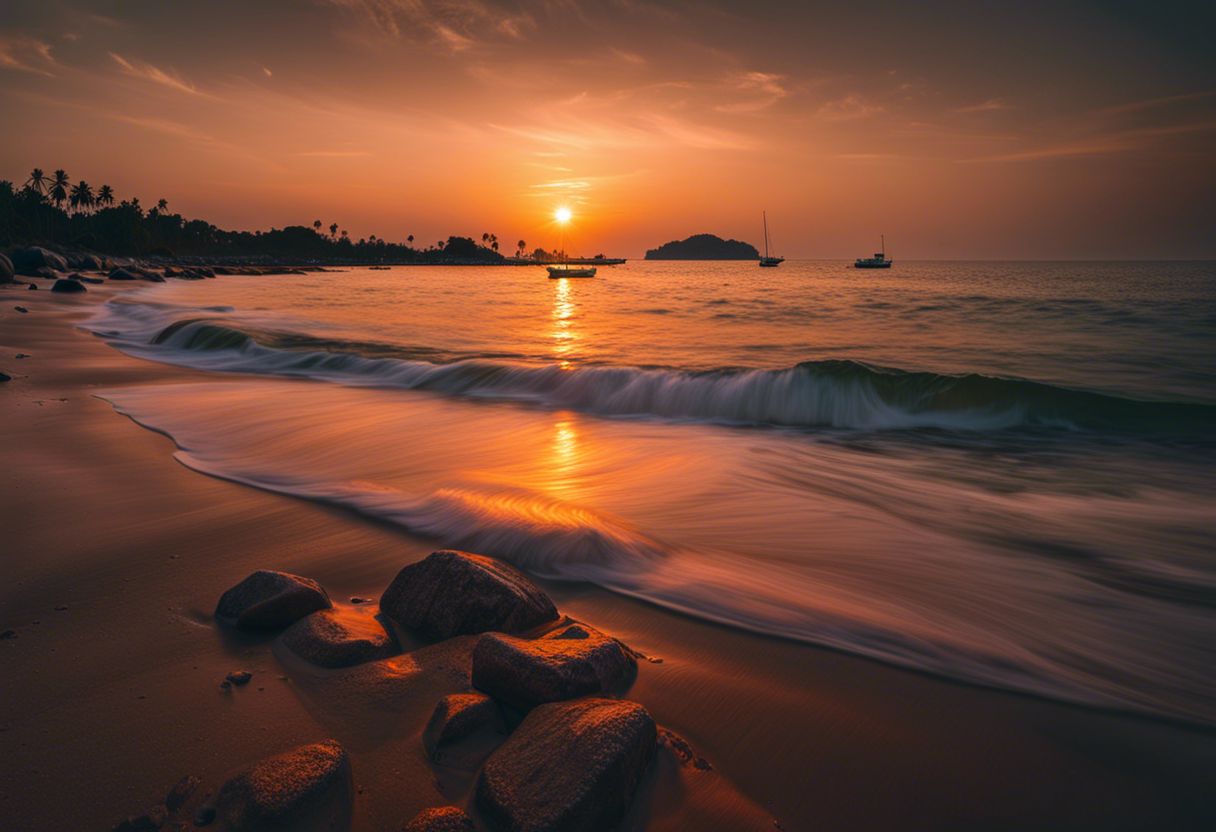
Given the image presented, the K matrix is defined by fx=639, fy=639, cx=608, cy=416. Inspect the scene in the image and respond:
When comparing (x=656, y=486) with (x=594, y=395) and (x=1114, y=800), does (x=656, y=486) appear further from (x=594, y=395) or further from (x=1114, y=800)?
(x=594, y=395)

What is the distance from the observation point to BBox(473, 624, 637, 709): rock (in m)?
2.73

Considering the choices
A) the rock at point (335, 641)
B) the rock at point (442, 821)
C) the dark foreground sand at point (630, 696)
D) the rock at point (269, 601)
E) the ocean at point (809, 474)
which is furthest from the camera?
the ocean at point (809, 474)

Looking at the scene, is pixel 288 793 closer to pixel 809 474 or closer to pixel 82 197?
pixel 809 474

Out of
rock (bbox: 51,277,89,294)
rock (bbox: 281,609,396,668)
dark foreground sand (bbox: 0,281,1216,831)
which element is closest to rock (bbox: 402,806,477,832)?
dark foreground sand (bbox: 0,281,1216,831)

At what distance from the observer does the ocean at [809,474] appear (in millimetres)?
4109

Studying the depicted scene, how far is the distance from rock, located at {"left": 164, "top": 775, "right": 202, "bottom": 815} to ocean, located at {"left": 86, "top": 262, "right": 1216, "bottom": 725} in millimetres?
2461

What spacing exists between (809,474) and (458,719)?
19.8 ft

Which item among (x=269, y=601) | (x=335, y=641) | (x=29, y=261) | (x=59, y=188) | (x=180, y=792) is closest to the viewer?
(x=180, y=792)

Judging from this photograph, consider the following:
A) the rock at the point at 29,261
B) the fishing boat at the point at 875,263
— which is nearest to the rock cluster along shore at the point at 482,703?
the rock at the point at 29,261

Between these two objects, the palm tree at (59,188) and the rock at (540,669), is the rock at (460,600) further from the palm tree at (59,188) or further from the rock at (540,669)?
the palm tree at (59,188)

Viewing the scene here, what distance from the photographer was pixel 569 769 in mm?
2242

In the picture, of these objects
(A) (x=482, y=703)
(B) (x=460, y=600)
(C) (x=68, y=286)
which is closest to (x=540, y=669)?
(A) (x=482, y=703)

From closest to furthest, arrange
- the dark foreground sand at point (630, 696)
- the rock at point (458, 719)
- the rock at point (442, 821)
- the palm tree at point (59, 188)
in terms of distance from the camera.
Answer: the rock at point (442, 821) → the dark foreground sand at point (630, 696) → the rock at point (458, 719) → the palm tree at point (59, 188)

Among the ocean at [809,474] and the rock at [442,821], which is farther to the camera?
the ocean at [809,474]
